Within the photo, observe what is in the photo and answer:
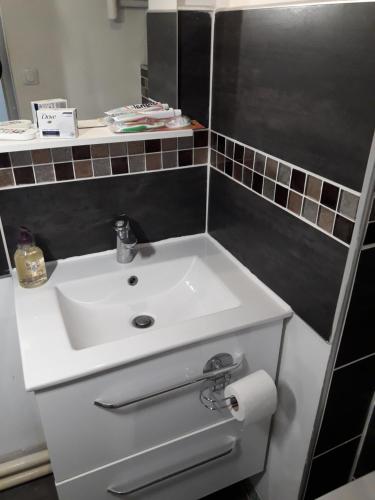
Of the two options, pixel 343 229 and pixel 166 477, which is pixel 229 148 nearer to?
pixel 343 229

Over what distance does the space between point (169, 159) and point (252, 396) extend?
68cm

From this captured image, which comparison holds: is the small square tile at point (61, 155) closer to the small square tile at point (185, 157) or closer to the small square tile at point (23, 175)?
the small square tile at point (23, 175)

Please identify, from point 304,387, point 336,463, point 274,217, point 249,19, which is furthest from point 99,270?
point 336,463

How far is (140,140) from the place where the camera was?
1.12m

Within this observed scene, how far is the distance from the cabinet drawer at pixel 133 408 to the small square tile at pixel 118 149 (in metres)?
0.55

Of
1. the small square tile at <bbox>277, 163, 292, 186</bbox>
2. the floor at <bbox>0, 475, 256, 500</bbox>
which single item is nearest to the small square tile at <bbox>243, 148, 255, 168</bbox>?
the small square tile at <bbox>277, 163, 292, 186</bbox>

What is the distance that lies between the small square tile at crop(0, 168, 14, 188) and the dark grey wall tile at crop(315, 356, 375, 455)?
0.90 m

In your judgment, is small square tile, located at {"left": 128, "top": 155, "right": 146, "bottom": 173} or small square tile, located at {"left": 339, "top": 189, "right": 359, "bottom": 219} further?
small square tile, located at {"left": 128, "top": 155, "right": 146, "bottom": 173}

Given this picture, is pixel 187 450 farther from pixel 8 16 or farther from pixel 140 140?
pixel 8 16

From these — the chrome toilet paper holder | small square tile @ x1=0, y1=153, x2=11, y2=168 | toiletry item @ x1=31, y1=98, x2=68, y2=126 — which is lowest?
the chrome toilet paper holder

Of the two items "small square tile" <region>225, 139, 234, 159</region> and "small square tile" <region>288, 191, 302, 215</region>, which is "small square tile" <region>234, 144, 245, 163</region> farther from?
"small square tile" <region>288, 191, 302, 215</region>

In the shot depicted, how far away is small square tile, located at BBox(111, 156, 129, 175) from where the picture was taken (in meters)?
1.12

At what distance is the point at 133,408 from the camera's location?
945 mm

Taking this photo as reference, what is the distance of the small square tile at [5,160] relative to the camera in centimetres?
101
